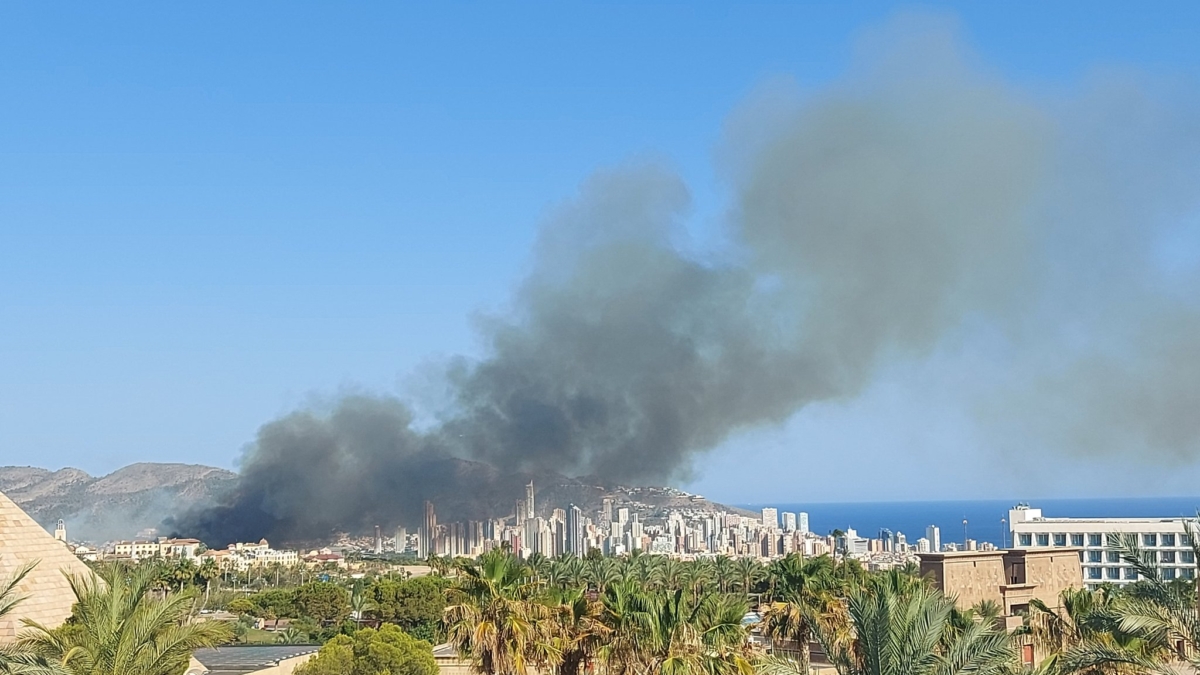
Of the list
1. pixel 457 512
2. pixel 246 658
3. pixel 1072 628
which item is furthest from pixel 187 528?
pixel 1072 628

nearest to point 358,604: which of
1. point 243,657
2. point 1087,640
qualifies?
point 243,657

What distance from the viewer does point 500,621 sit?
19.4m

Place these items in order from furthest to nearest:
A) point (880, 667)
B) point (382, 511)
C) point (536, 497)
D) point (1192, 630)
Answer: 1. point (536, 497)
2. point (382, 511)
3. point (1192, 630)
4. point (880, 667)

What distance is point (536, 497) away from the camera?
193375 mm

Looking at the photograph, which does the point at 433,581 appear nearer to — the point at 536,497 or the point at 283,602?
the point at 283,602

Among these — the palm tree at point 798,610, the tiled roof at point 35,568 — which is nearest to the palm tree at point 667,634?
the palm tree at point 798,610

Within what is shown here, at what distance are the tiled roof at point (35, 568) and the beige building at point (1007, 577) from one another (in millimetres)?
19635

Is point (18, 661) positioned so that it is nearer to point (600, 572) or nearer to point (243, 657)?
point (243, 657)

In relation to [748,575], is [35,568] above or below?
above

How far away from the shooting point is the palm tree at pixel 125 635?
15.9m

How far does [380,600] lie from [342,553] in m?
103

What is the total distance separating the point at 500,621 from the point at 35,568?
1032 cm

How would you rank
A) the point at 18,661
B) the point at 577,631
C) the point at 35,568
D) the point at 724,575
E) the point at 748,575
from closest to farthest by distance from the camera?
1. the point at 18,661
2. the point at 577,631
3. the point at 35,568
4. the point at 724,575
5. the point at 748,575

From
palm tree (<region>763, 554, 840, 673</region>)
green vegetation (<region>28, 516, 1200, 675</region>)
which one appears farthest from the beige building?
palm tree (<region>763, 554, 840, 673</region>)
